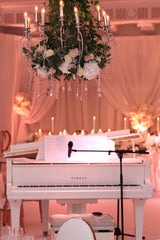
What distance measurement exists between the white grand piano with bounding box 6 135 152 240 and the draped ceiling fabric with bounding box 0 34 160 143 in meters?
5.43

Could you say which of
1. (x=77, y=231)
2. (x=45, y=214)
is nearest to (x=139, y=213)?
(x=45, y=214)

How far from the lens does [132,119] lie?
10258 millimetres

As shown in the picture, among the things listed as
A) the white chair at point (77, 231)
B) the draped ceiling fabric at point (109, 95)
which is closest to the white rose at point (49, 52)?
the white chair at point (77, 231)

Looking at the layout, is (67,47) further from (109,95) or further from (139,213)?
(109,95)

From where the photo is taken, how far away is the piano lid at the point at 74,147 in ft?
15.7

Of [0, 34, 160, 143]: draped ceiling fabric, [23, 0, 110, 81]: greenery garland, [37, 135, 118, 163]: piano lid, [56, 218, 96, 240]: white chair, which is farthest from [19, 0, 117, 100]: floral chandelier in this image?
[0, 34, 160, 143]: draped ceiling fabric

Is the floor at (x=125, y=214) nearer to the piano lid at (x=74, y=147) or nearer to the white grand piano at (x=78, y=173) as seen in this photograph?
the white grand piano at (x=78, y=173)

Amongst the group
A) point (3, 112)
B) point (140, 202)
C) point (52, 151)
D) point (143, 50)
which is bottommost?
point (140, 202)

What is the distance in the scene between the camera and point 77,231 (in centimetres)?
265

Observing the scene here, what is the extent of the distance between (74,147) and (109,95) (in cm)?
594

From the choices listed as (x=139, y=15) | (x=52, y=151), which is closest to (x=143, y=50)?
(x=139, y=15)

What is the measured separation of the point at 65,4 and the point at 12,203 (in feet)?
6.58

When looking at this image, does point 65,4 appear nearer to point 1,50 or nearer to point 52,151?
point 52,151

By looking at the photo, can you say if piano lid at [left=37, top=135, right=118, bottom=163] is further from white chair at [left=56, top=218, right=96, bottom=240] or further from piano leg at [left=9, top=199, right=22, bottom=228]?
white chair at [left=56, top=218, right=96, bottom=240]
